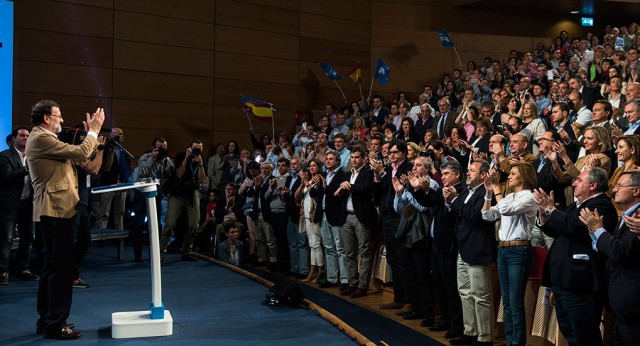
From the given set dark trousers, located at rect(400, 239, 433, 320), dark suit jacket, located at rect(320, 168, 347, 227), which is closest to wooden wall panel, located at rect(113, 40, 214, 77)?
dark suit jacket, located at rect(320, 168, 347, 227)

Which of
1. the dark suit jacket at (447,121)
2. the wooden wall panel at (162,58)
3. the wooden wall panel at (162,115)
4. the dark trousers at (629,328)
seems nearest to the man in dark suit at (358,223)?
the dark suit jacket at (447,121)

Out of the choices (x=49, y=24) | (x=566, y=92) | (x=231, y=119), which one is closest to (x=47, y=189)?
(x=566, y=92)

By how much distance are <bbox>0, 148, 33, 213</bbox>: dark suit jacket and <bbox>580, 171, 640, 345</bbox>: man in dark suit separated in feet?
17.8

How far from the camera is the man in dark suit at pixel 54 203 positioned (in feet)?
14.4

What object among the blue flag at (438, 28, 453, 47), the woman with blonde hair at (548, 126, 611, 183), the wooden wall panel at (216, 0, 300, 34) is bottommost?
the woman with blonde hair at (548, 126, 611, 183)

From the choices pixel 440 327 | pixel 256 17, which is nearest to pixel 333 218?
pixel 440 327

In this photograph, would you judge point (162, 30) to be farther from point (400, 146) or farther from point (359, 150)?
point (400, 146)

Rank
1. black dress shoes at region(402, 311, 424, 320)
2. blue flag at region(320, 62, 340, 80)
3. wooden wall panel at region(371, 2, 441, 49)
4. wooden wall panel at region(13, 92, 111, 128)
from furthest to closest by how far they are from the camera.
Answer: wooden wall panel at region(371, 2, 441, 49) → blue flag at region(320, 62, 340, 80) → wooden wall panel at region(13, 92, 111, 128) → black dress shoes at region(402, 311, 424, 320)

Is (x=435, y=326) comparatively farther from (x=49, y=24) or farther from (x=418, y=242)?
(x=49, y=24)

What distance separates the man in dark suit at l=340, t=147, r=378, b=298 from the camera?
6984 mm

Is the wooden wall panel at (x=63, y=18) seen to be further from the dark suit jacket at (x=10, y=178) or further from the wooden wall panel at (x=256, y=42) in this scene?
the dark suit jacket at (x=10, y=178)

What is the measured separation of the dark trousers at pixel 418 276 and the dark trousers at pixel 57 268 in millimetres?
2857

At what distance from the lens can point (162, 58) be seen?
12.9 metres

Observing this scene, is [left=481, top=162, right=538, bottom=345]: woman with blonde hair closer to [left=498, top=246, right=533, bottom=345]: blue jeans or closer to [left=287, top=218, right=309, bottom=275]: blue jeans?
[left=498, top=246, right=533, bottom=345]: blue jeans
